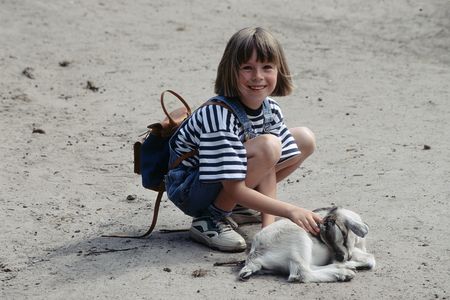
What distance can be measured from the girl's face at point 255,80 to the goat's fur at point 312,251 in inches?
29.1

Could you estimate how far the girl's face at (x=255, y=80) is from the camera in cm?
482

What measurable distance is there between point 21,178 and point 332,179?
224 cm

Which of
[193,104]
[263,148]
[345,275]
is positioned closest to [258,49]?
[263,148]

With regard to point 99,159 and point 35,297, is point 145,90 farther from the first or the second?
point 35,297

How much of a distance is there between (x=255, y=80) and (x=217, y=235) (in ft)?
2.94

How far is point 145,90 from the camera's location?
8.59m

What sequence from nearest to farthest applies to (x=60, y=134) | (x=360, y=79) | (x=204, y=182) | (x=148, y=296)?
(x=148, y=296)
(x=204, y=182)
(x=60, y=134)
(x=360, y=79)

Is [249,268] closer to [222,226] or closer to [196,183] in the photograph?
[222,226]

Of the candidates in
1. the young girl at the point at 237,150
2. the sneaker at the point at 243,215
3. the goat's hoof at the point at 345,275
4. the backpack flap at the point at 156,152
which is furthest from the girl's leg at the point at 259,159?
the goat's hoof at the point at 345,275

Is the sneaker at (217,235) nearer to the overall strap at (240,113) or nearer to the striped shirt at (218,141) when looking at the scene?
the striped shirt at (218,141)

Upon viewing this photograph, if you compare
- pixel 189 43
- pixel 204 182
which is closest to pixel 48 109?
pixel 189 43

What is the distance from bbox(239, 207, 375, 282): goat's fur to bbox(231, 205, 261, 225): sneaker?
0.73 m

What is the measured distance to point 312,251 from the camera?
4.51 meters

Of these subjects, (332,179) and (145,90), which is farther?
(145,90)
